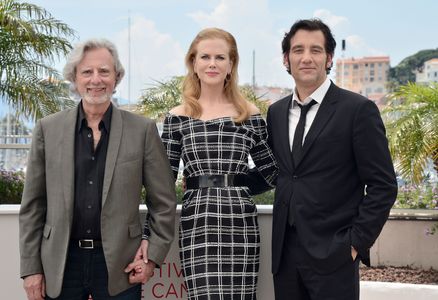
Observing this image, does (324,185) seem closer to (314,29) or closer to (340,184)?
(340,184)

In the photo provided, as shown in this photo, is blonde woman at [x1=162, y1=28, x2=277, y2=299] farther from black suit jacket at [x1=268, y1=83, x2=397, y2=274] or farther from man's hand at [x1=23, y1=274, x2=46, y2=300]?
man's hand at [x1=23, y1=274, x2=46, y2=300]

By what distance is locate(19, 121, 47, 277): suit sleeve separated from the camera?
2.91 metres

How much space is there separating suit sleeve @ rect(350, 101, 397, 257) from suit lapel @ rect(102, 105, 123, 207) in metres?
1.10

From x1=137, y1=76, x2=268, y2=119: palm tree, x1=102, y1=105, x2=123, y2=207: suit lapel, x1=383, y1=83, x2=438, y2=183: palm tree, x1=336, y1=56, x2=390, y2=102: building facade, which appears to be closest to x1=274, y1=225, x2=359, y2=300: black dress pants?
x1=102, y1=105, x2=123, y2=207: suit lapel

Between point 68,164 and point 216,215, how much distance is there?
2.53 ft

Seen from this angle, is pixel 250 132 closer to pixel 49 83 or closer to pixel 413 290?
pixel 413 290

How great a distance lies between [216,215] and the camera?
3.17 metres

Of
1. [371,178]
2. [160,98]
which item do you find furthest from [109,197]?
[160,98]

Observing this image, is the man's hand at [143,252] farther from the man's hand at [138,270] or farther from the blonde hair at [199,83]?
the blonde hair at [199,83]

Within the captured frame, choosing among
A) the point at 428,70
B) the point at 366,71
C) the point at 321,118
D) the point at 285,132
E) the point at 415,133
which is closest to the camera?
the point at 321,118

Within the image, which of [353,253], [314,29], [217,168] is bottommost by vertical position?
[353,253]

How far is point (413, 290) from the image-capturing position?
6.49m

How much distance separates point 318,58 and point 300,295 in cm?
116

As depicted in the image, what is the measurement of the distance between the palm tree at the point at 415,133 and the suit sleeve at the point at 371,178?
5016 millimetres
